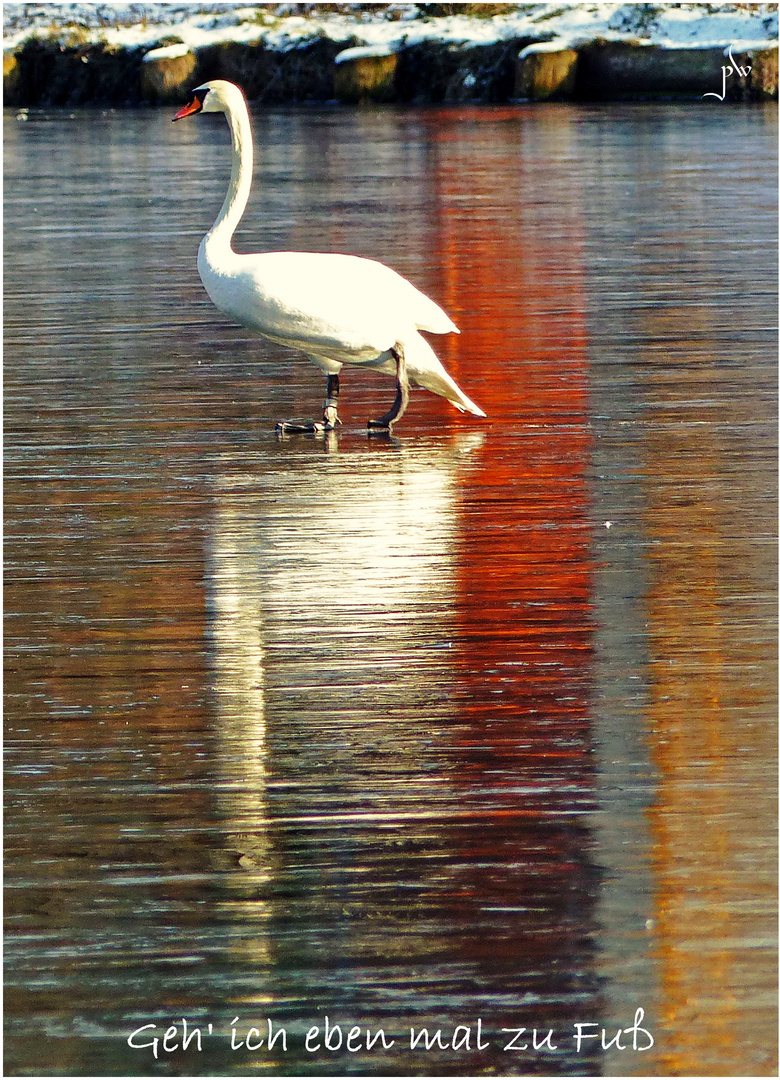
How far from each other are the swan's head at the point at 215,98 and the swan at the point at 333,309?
70 centimetres

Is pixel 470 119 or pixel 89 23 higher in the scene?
pixel 89 23

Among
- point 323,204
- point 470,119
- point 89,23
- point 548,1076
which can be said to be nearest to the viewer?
point 548,1076

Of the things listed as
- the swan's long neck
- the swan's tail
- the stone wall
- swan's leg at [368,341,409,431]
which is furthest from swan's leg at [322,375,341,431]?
the stone wall

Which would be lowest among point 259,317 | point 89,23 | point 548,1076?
point 548,1076

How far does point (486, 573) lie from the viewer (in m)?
5.33

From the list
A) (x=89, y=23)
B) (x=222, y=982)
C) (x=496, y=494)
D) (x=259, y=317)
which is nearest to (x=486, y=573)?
(x=496, y=494)

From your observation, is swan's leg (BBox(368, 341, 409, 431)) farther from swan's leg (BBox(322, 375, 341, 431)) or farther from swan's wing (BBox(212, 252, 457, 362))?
swan's leg (BBox(322, 375, 341, 431))

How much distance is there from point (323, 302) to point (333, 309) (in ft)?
0.15

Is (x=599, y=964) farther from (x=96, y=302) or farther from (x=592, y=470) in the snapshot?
(x=96, y=302)

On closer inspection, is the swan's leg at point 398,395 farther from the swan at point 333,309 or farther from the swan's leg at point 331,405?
the swan's leg at point 331,405

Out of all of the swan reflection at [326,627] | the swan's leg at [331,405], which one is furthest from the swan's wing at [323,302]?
the swan reflection at [326,627]

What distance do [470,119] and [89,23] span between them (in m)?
10.8

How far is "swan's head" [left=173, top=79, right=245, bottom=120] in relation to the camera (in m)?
7.63

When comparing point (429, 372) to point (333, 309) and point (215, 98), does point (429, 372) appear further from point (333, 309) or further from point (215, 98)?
point (215, 98)
